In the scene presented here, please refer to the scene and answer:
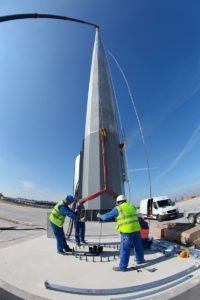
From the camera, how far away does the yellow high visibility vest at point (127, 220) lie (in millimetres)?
4555

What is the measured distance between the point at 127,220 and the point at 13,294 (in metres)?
2.58

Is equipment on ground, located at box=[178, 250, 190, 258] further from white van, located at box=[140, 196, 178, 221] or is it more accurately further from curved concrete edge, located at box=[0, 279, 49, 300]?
white van, located at box=[140, 196, 178, 221]

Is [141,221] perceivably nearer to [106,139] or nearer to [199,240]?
[199,240]

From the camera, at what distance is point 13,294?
126 inches

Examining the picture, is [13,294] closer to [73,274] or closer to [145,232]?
[73,274]

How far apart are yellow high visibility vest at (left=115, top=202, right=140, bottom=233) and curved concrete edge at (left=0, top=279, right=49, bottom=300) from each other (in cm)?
215

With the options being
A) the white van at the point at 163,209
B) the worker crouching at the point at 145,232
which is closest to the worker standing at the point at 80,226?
the worker crouching at the point at 145,232

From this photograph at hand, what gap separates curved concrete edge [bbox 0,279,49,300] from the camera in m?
3.10

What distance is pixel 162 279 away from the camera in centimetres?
354

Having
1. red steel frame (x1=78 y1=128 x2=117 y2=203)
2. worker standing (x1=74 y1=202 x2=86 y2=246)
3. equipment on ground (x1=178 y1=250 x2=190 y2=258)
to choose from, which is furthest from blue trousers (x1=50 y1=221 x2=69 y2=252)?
equipment on ground (x1=178 y1=250 x2=190 y2=258)

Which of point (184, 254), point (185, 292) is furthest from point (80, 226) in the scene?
point (185, 292)

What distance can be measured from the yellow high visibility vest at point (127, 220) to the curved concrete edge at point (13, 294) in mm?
2146

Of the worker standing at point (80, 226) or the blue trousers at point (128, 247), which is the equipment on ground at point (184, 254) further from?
the worker standing at point (80, 226)

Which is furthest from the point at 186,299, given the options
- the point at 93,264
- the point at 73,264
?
the point at 73,264
